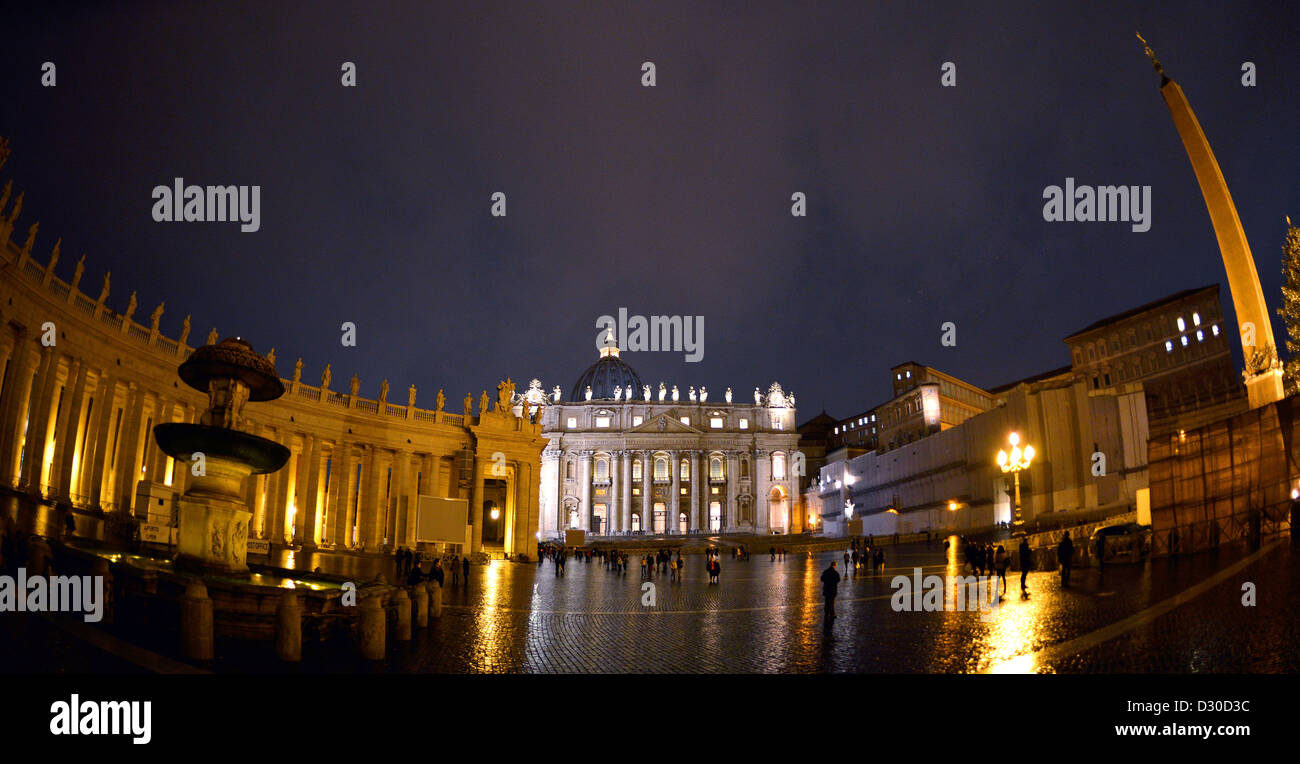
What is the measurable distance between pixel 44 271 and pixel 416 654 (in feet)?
68.1

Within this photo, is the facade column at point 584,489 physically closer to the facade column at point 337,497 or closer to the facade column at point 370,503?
the facade column at point 370,503

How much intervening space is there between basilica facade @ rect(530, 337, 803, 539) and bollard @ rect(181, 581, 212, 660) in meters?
89.4

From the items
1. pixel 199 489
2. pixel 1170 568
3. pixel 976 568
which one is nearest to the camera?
pixel 199 489

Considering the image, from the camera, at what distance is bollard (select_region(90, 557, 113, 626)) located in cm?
964

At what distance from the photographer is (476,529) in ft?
136

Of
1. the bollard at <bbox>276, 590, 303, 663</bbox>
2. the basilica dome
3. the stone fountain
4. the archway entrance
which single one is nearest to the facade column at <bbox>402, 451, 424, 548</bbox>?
the stone fountain

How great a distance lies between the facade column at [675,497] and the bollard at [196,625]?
3593 inches

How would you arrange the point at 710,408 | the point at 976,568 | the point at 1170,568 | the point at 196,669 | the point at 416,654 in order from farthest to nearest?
1. the point at 710,408
2. the point at 976,568
3. the point at 1170,568
4. the point at 416,654
5. the point at 196,669

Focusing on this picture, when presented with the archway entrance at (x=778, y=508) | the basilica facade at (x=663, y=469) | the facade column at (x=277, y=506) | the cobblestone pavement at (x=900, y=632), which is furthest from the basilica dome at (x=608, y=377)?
the cobblestone pavement at (x=900, y=632)

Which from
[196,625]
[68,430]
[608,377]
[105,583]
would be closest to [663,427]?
[608,377]

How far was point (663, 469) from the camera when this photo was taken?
102m

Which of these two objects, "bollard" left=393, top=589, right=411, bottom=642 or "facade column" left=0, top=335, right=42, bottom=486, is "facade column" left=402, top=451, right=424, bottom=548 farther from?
"bollard" left=393, top=589, right=411, bottom=642
